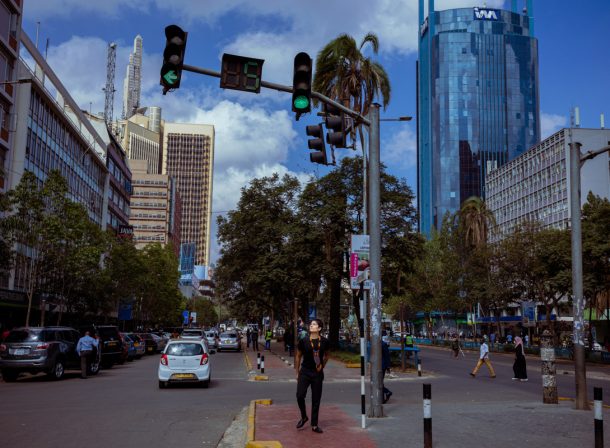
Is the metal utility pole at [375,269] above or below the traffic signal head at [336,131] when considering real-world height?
below

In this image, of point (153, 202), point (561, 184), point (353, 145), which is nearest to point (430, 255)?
point (561, 184)

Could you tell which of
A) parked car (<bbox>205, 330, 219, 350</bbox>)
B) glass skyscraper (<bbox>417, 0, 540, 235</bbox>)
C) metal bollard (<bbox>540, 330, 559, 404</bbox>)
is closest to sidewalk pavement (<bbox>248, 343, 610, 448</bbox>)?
metal bollard (<bbox>540, 330, 559, 404</bbox>)

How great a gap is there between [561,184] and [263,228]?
161 ft

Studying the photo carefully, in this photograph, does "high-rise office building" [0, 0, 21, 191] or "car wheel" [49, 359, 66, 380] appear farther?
"high-rise office building" [0, 0, 21, 191]

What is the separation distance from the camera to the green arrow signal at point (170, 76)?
31.8ft

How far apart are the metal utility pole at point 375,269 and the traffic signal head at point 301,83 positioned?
3039 mm

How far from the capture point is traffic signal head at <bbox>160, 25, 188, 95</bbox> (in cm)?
947

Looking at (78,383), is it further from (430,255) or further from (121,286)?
(430,255)

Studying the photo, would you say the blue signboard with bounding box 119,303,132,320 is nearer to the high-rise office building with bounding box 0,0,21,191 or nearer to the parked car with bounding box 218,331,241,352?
the parked car with bounding box 218,331,241,352

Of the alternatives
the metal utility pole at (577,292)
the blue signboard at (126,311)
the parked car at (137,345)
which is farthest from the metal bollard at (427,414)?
the blue signboard at (126,311)

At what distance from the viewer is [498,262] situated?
161ft

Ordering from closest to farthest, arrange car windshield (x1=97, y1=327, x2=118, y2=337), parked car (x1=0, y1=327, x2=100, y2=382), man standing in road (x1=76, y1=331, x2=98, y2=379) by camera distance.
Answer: parked car (x1=0, y1=327, x2=100, y2=382)
man standing in road (x1=76, y1=331, x2=98, y2=379)
car windshield (x1=97, y1=327, x2=118, y2=337)

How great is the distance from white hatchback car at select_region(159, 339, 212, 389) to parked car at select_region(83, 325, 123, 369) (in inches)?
416

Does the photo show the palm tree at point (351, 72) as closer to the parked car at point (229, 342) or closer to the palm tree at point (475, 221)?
the parked car at point (229, 342)
